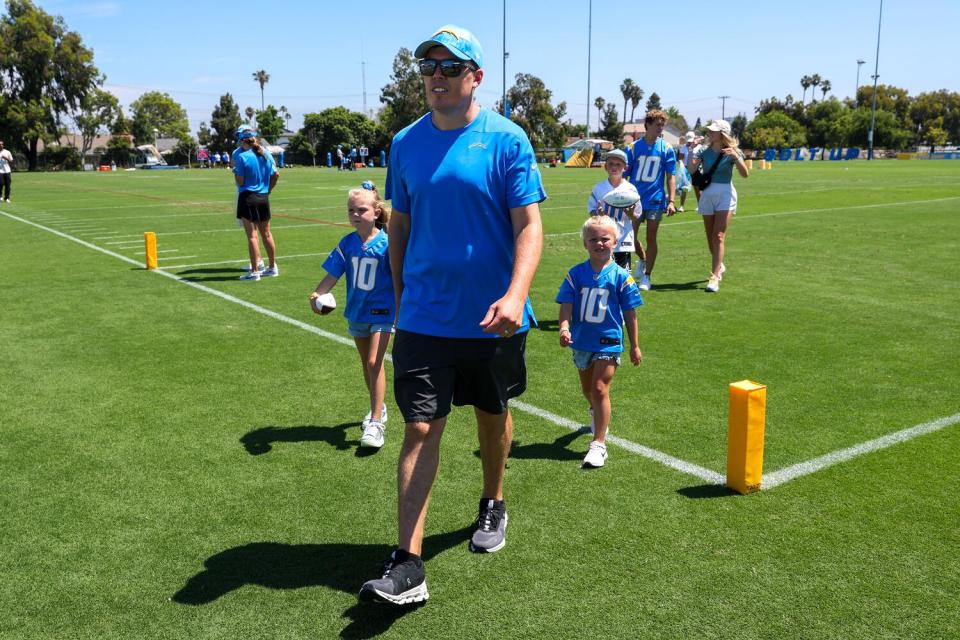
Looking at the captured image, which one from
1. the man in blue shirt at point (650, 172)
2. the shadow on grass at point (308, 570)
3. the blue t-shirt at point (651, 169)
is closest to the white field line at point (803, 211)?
the man in blue shirt at point (650, 172)

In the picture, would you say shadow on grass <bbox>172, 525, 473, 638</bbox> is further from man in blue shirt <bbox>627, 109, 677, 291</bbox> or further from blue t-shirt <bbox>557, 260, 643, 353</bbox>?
man in blue shirt <bbox>627, 109, 677, 291</bbox>

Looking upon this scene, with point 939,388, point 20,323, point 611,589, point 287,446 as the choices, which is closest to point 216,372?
point 287,446

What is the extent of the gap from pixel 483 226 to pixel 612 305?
168cm

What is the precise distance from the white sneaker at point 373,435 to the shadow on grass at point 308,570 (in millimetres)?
1204

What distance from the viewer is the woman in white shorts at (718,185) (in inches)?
401

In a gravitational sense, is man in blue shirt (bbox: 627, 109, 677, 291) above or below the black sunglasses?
below

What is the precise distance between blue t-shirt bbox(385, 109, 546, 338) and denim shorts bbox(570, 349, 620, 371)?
148cm

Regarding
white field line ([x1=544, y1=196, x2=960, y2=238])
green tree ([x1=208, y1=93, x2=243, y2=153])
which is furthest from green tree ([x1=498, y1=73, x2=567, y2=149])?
white field line ([x1=544, y1=196, x2=960, y2=238])

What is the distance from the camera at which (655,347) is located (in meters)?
7.37

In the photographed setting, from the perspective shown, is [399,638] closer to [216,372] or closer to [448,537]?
[448,537]

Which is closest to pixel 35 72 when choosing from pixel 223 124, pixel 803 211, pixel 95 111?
pixel 95 111

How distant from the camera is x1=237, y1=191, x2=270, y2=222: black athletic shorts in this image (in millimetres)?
11305

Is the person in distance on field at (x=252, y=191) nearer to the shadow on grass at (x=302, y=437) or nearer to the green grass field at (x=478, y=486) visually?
the green grass field at (x=478, y=486)

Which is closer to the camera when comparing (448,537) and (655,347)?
(448,537)
